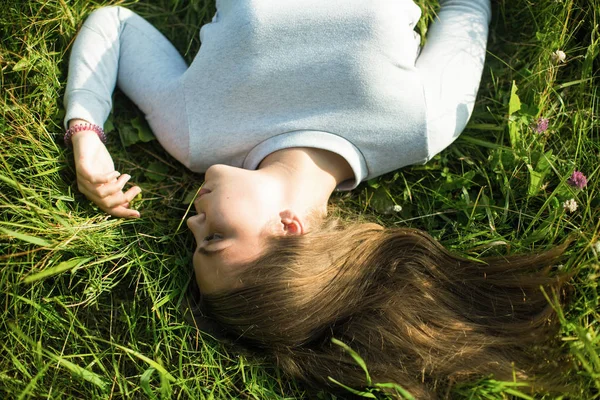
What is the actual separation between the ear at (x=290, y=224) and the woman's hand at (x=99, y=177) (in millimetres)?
865

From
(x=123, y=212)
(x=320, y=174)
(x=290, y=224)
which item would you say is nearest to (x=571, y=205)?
(x=320, y=174)

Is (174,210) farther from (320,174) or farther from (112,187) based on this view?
(320,174)

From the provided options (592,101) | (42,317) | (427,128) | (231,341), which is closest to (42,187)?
(42,317)

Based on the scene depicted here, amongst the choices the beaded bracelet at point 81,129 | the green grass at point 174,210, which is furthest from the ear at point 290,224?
the beaded bracelet at point 81,129

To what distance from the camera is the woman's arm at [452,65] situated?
9.56ft

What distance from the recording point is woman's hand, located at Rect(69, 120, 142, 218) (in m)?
2.87

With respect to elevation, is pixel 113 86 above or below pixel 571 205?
above

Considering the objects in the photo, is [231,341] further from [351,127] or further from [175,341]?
[351,127]

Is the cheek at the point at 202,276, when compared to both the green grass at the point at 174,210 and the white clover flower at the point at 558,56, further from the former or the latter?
the white clover flower at the point at 558,56

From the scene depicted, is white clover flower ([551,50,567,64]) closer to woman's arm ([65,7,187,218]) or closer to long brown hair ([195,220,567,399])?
long brown hair ([195,220,567,399])

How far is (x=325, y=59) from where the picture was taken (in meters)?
2.80

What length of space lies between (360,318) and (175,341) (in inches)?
36.3

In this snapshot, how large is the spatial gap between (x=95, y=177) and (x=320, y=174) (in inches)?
44.4

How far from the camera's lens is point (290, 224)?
2658mm
